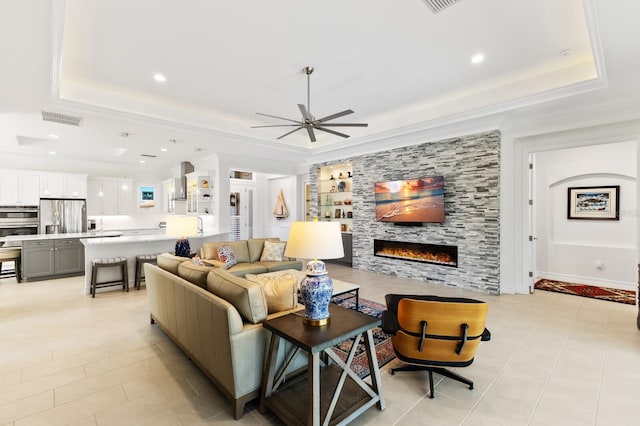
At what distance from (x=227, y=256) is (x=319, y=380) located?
3.60m

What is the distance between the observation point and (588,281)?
5.48m

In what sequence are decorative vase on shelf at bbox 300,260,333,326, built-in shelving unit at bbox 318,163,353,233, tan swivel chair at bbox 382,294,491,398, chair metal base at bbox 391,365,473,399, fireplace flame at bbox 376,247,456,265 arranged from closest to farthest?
decorative vase on shelf at bbox 300,260,333,326
tan swivel chair at bbox 382,294,491,398
chair metal base at bbox 391,365,473,399
fireplace flame at bbox 376,247,456,265
built-in shelving unit at bbox 318,163,353,233

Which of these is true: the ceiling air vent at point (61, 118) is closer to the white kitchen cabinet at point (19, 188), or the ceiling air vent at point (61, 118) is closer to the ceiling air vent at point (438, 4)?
the white kitchen cabinet at point (19, 188)

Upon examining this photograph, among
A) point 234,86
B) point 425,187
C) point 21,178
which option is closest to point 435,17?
point 234,86

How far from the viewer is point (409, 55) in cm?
347

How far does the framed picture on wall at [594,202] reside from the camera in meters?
5.29

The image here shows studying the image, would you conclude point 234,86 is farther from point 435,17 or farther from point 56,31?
point 435,17

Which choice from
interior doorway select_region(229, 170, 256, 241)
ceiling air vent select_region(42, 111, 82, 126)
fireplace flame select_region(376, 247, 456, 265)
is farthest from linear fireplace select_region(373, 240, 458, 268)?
ceiling air vent select_region(42, 111, 82, 126)

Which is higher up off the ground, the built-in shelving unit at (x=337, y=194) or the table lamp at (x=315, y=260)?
the built-in shelving unit at (x=337, y=194)

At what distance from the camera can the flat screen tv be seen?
17.9 ft

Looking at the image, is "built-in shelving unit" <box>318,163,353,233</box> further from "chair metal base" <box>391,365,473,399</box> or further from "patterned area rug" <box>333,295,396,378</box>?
"chair metal base" <box>391,365,473,399</box>

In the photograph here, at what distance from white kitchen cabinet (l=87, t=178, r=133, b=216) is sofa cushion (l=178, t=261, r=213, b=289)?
663 cm

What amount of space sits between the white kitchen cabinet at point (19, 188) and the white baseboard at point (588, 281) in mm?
11589

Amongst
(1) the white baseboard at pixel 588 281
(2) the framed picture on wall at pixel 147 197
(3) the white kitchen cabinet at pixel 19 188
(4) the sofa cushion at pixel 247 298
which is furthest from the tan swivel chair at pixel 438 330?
(2) the framed picture on wall at pixel 147 197
